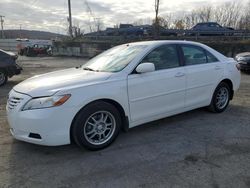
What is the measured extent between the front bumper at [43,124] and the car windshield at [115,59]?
1.15 meters

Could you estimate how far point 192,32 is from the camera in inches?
949

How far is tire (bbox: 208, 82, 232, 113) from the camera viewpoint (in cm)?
543

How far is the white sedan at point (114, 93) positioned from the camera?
3.45 m

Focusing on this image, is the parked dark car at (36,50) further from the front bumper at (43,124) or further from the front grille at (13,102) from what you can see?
the front bumper at (43,124)


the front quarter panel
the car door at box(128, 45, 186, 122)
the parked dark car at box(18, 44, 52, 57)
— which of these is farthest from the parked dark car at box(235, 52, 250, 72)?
the parked dark car at box(18, 44, 52, 57)

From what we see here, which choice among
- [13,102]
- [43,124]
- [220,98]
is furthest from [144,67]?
[220,98]

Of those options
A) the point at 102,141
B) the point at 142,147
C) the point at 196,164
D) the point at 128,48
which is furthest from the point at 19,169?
the point at 128,48

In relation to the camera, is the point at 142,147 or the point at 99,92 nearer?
the point at 99,92

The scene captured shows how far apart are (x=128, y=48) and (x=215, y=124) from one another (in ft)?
7.15

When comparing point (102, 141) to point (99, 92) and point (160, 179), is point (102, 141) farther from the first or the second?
point (160, 179)

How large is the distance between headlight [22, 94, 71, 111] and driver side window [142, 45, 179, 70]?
1524 mm

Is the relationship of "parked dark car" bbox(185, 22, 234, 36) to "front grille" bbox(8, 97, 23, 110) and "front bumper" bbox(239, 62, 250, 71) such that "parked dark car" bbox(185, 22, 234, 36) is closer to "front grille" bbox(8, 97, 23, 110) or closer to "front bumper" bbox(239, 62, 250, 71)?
"front bumper" bbox(239, 62, 250, 71)

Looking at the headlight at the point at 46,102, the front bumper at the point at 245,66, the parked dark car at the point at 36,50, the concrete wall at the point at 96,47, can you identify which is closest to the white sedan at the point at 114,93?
the headlight at the point at 46,102

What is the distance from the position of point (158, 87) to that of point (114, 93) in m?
0.88
